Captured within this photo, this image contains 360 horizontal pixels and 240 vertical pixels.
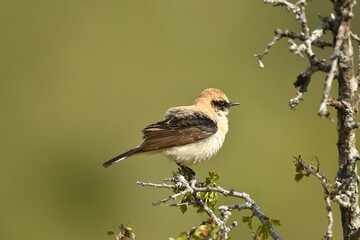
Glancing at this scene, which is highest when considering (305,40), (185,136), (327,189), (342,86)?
(185,136)

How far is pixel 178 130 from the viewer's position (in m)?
6.88

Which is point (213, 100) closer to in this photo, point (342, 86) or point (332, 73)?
point (342, 86)

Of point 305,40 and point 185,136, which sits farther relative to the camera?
point 185,136

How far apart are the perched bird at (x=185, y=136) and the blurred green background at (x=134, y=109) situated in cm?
350

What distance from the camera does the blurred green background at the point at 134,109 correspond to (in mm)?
11914

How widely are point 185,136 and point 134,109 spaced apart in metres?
7.28

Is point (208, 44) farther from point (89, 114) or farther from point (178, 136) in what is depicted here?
point (178, 136)

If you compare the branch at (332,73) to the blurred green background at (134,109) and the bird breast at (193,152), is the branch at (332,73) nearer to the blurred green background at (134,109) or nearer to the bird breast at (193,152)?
the bird breast at (193,152)

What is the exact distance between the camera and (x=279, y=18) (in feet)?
48.8

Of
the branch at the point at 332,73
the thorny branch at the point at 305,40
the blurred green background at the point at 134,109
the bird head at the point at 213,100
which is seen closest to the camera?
the branch at the point at 332,73

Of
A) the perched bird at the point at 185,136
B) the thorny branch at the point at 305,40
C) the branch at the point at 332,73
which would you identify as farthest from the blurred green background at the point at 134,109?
the branch at the point at 332,73

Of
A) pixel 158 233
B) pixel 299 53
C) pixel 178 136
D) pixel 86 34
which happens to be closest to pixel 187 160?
pixel 178 136

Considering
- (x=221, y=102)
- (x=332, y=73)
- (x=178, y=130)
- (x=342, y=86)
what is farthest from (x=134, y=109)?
(x=332, y=73)

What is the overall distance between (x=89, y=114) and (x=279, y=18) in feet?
16.6
